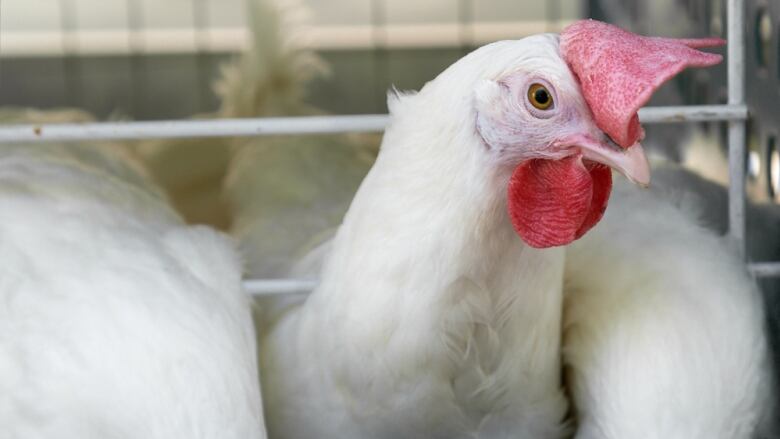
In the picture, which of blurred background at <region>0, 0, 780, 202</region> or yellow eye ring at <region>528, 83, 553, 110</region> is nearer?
yellow eye ring at <region>528, 83, 553, 110</region>

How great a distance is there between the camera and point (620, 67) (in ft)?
3.23

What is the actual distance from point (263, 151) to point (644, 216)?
2.70 ft

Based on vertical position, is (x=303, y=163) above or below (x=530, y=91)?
below

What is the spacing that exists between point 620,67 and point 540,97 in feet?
0.28

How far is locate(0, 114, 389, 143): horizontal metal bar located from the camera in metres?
1.27

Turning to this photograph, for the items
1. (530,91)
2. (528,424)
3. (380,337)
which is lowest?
(528,424)

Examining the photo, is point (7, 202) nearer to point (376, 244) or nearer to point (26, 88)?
point (376, 244)

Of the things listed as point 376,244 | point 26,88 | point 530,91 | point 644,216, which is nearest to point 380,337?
point 376,244

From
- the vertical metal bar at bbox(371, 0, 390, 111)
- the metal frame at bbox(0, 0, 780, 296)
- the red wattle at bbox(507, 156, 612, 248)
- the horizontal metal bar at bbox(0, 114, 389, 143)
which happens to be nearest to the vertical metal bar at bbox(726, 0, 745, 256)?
the metal frame at bbox(0, 0, 780, 296)

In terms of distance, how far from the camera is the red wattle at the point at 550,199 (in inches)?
41.8

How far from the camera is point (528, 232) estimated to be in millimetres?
1081

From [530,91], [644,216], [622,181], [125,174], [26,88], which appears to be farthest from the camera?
[26,88]

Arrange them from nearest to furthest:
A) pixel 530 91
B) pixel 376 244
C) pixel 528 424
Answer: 1. pixel 530 91
2. pixel 376 244
3. pixel 528 424

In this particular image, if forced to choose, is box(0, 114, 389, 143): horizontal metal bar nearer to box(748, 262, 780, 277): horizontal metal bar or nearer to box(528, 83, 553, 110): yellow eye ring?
box(528, 83, 553, 110): yellow eye ring
